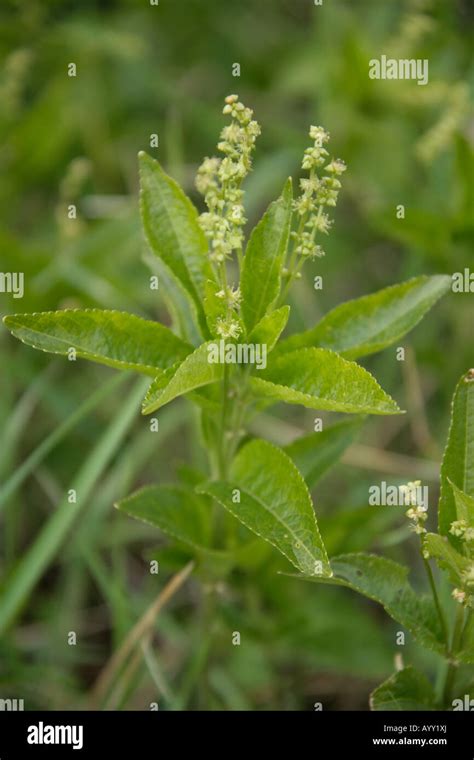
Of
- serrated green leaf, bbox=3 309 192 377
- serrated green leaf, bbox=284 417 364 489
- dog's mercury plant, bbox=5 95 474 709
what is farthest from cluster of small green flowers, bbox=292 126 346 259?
serrated green leaf, bbox=284 417 364 489

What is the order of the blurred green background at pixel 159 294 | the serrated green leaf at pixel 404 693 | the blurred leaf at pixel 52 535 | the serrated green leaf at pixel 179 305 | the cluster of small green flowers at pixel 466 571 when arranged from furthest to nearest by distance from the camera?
the blurred green background at pixel 159 294, the blurred leaf at pixel 52 535, the serrated green leaf at pixel 179 305, the serrated green leaf at pixel 404 693, the cluster of small green flowers at pixel 466 571

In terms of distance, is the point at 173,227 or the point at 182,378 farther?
the point at 173,227

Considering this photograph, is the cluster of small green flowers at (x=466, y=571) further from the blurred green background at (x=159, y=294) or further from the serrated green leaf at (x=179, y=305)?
Answer: the serrated green leaf at (x=179, y=305)

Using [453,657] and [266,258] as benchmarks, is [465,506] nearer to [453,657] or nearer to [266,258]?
[453,657]

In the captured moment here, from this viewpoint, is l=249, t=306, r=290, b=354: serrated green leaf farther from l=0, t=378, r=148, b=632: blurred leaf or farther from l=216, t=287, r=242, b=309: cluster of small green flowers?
l=0, t=378, r=148, b=632: blurred leaf

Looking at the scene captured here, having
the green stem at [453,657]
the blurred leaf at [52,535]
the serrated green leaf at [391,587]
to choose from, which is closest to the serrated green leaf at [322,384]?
the serrated green leaf at [391,587]

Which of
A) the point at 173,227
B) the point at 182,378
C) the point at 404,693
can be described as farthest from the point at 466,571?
the point at 173,227

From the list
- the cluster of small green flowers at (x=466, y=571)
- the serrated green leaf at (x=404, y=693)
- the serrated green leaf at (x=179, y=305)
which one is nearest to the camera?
the cluster of small green flowers at (x=466, y=571)
